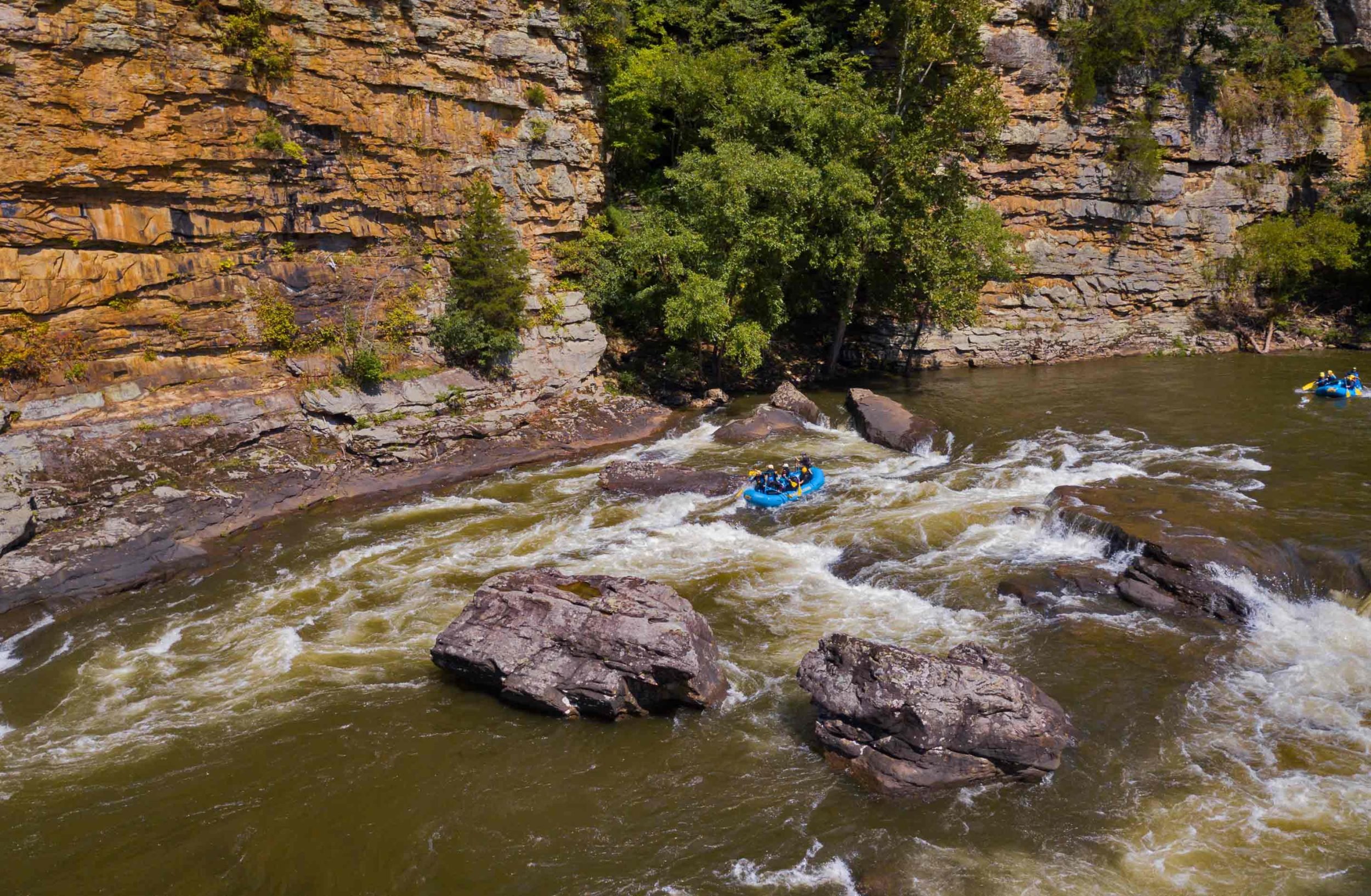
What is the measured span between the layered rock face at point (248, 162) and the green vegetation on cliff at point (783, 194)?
2191mm

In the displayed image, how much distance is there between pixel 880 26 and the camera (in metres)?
27.7

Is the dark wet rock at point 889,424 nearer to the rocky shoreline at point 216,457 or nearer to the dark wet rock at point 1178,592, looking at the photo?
the rocky shoreline at point 216,457

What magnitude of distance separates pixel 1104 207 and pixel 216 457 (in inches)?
1282

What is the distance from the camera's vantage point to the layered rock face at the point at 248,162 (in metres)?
17.5

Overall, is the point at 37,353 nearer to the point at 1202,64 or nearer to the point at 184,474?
the point at 184,474

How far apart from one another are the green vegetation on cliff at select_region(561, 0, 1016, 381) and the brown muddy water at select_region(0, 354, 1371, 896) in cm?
985

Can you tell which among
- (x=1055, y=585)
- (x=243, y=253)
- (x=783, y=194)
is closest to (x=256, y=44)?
(x=243, y=253)

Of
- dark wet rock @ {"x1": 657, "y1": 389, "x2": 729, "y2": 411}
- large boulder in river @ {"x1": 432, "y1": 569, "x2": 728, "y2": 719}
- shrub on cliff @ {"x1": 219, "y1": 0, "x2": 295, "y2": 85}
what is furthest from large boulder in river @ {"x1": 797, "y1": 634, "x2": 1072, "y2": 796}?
shrub on cliff @ {"x1": 219, "y1": 0, "x2": 295, "y2": 85}

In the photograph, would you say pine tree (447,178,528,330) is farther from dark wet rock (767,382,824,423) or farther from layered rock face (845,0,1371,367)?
layered rock face (845,0,1371,367)

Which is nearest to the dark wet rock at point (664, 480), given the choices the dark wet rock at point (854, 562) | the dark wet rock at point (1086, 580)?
the dark wet rock at point (854, 562)

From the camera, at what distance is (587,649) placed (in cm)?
1038

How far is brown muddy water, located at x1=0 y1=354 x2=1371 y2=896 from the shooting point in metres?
7.91

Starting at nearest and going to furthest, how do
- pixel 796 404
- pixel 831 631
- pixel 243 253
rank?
pixel 831 631 < pixel 243 253 < pixel 796 404

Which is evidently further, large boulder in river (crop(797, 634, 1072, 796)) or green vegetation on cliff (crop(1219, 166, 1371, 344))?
green vegetation on cliff (crop(1219, 166, 1371, 344))
